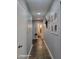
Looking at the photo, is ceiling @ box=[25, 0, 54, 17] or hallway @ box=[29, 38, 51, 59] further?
hallway @ box=[29, 38, 51, 59]

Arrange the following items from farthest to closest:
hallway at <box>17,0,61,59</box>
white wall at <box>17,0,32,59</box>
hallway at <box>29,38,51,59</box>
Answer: hallway at <box>29,38,51,59</box>, hallway at <box>17,0,61,59</box>, white wall at <box>17,0,32,59</box>

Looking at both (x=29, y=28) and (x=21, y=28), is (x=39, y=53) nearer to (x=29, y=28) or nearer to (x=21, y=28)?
(x=29, y=28)

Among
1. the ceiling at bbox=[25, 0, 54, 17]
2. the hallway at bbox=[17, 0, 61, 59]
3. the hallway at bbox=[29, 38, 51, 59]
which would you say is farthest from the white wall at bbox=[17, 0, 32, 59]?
the hallway at bbox=[29, 38, 51, 59]

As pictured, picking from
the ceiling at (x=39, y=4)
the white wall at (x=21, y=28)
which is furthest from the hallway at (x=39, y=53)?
the ceiling at (x=39, y=4)

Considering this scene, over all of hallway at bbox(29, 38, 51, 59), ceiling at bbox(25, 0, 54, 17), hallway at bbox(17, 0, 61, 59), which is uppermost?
ceiling at bbox(25, 0, 54, 17)

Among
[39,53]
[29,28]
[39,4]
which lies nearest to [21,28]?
[39,4]

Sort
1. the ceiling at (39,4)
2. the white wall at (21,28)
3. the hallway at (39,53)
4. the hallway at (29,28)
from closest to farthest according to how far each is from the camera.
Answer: the white wall at (21,28), the hallway at (29,28), the ceiling at (39,4), the hallway at (39,53)

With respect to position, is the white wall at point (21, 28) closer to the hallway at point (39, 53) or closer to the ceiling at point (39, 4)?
the ceiling at point (39, 4)

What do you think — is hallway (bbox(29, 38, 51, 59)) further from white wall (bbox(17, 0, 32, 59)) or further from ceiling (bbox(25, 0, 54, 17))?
ceiling (bbox(25, 0, 54, 17))

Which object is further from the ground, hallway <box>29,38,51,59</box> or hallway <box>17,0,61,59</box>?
hallway <box>17,0,61,59</box>
